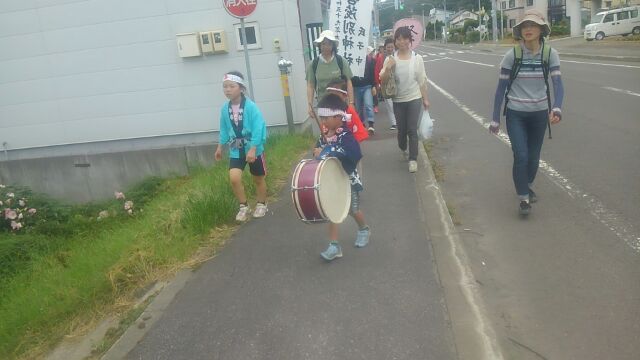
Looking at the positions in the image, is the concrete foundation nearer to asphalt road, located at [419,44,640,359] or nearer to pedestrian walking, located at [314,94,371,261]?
asphalt road, located at [419,44,640,359]

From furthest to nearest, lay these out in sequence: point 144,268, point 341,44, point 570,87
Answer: point 570,87
point 341,44
point 144,268

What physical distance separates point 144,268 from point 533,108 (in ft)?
12.5

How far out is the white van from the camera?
3562 cm

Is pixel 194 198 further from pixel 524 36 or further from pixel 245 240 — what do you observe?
pixel 524 36

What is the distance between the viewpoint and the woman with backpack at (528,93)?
5059 mm

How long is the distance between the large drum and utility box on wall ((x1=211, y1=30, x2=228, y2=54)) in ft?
21.9

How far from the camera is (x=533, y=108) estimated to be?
523 centimetres

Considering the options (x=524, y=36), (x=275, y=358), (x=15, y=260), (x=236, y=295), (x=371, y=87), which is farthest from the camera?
(x=371, y=87)

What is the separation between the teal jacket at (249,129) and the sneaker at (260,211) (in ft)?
1.95

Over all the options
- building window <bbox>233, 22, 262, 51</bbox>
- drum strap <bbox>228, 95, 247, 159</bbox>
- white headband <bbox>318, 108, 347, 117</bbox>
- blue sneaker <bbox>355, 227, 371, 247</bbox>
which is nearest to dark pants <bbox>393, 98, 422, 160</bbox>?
drum strap <bbox>228, 95, 247, 159</bbox>

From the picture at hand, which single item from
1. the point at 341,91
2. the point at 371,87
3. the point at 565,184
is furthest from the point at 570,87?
the point at 341,91

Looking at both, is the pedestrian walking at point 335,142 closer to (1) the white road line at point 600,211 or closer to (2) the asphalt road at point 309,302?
(2) the asphalt road at point 309,302

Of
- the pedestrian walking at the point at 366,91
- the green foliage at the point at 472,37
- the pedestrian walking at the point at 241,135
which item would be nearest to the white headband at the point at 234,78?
the pedestrian walking at the point at 241,135

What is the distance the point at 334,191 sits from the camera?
4.34 meters
